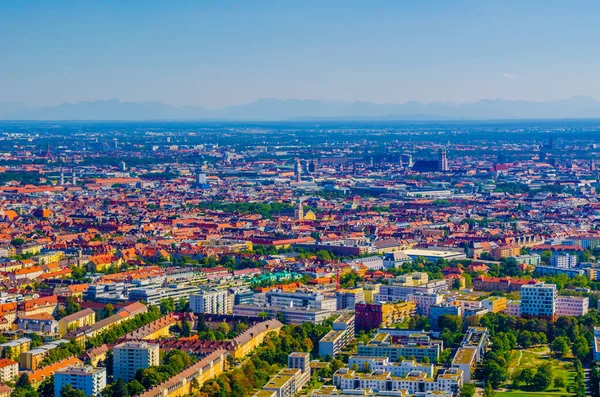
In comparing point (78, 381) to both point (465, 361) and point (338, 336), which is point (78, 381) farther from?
point (465, 361)

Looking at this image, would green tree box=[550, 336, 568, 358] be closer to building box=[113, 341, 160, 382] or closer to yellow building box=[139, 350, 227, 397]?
yellow building box=[139, 350, 227, 397]

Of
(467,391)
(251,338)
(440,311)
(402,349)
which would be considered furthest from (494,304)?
(467,391)

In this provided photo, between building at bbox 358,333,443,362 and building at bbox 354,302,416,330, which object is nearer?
building at bbox 358,333,443,362

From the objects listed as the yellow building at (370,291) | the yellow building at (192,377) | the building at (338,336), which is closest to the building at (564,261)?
the yellow building at (370,291)

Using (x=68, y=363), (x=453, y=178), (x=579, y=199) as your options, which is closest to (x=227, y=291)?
(x=68, y=363)

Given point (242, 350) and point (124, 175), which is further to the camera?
point (124, 175)

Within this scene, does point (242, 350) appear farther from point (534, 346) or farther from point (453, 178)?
point (453, 178)

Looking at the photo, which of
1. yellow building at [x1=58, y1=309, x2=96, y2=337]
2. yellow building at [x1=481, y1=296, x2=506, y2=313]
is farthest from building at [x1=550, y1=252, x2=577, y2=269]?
yellow building at [x1=58, y1=309, x2=96, y2=337]
